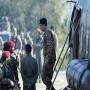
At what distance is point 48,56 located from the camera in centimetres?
1413

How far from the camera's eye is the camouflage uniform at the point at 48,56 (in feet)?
46.0

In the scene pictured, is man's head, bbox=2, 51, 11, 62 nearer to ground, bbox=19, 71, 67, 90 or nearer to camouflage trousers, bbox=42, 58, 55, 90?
camouflage trousers, bbox=42, 58, 55, 90

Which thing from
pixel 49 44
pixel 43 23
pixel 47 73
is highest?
pixel 43 23

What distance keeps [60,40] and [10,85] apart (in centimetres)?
2475

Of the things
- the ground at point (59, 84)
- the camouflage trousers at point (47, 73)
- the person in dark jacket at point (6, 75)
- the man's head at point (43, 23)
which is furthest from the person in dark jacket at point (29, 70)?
the ground at point (59, 84)

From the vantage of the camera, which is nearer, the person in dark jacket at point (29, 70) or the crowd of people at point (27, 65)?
the crowd of people at point (27, 65)

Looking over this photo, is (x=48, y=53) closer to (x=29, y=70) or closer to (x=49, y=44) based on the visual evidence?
(x=49, y=44)

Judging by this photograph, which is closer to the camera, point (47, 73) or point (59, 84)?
point (47, 73)

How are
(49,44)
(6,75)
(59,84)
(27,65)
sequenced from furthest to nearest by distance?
(59,84), (49,44), (27,65), (6,75)

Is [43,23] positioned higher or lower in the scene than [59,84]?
higher

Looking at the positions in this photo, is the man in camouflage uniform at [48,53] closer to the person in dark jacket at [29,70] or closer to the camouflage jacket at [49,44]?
the camouflage jacket at [49,44]

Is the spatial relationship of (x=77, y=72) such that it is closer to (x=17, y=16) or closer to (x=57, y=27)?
(x=57, y=27)

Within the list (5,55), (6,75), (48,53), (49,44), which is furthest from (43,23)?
(6,75)

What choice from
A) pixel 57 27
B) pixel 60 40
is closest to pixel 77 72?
pixel 60 40
